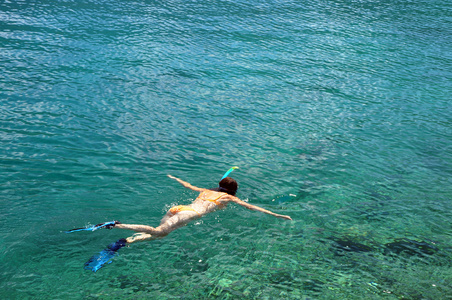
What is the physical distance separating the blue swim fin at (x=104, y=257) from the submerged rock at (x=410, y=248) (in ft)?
20.1

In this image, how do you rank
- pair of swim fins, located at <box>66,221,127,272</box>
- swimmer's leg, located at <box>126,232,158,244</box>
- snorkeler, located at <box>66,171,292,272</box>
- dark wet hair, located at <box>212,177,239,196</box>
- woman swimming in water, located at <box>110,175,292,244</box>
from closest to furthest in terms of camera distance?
pair of swim fins, located at <box>66,221,127,272</box> < snorkeler, located at <box>66,171,292,272</box> < swimmer's leg, located at <box>126,232,158,244</box> < woman swimming in water, located at <box>110,175,292,244</box> < dark wet hair, located at <box>212,177,239,196</box>

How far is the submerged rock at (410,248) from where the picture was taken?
31.2 feet

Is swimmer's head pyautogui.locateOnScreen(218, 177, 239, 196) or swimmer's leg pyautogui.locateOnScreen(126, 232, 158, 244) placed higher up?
swimmer's head pyautogui.locateOnScreen(218, 177, 239, 196)

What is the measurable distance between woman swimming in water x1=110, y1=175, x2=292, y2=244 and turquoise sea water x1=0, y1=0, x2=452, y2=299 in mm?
369

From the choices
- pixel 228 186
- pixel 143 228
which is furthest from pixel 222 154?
pixel 143 228

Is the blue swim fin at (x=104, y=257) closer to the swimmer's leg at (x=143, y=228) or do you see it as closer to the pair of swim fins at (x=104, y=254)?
the pair of swim fins at (x=104, y=254)

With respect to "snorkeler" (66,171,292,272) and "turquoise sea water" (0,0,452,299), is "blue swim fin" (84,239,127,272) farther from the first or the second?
"turquoise sea water" (0,0,452,299)

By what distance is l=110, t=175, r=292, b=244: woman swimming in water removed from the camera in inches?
328

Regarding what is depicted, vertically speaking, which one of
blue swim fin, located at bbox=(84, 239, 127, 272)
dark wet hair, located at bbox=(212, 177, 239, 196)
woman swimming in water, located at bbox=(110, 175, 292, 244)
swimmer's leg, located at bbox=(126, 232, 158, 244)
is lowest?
blue swim fin, located at bbox=(84, 239, 127, 272)

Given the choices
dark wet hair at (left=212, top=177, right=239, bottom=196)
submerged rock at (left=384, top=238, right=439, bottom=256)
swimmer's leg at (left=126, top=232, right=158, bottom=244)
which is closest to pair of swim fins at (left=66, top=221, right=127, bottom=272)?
swimmer's leg at (left=126, top=232, right=158, bottom=244)

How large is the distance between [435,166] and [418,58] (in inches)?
468

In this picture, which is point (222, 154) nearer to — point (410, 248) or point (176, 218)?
point (176, 218)

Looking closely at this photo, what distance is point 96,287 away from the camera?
24.8ft

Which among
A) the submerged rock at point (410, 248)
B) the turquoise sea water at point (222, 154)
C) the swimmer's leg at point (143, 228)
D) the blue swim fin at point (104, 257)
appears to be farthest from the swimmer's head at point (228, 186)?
the submerged rock at point (410, 248)
